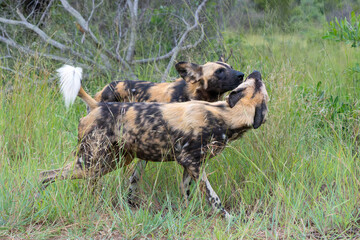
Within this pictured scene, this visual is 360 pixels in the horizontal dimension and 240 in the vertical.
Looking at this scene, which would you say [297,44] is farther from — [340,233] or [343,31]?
[340,233]

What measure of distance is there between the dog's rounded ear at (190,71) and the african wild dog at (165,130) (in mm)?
865

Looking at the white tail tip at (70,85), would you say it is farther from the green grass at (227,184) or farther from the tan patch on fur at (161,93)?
the tan patch on fur at (161,93)

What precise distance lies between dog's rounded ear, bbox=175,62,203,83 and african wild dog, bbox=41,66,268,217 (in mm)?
865

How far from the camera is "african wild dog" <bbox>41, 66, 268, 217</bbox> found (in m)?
3.02

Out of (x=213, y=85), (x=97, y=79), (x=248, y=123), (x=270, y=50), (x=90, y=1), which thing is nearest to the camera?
(x=248, y=123)

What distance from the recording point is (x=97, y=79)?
19.7ft

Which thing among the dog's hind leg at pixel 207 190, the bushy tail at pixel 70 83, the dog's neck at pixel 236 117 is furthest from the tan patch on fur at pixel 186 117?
the bushy tail at pixel 70 83

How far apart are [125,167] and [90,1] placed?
427 centimetres

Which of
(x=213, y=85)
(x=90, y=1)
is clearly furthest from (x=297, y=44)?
(x=90, y=1)

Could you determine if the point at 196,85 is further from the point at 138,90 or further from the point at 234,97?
the point at 234,97

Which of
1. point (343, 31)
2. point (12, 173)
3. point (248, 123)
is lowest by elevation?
point (12, 173)

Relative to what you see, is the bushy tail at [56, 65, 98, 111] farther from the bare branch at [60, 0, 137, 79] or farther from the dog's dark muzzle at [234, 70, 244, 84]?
the bare branch at [60, 0, 137, 79]

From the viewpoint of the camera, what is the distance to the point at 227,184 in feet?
11.4

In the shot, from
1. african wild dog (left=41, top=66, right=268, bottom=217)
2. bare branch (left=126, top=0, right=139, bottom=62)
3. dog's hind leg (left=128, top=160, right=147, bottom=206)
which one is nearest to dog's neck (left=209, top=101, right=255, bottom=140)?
african wild dog (left=41, top=66, right=268, bottom=217)
